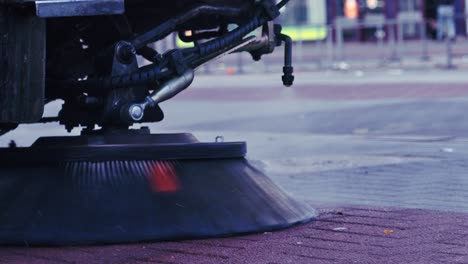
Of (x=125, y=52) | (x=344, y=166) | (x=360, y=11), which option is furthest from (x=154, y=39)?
(x=360, y=11)

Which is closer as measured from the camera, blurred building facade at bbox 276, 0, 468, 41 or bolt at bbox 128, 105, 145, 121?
bolt at bbox 128, 105, 145, 121

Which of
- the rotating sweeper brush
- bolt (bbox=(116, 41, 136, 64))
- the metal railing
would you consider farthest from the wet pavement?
the metal railing

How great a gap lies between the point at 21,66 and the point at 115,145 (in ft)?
1.93

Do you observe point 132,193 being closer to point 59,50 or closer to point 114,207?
point 114,207

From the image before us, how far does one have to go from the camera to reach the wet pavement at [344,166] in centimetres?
528

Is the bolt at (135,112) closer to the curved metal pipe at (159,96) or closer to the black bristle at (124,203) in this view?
the curved metal pipe at (159,96)

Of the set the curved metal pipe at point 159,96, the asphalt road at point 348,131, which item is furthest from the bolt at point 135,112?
the asphalt road at point 348,131

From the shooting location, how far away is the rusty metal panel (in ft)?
17.7

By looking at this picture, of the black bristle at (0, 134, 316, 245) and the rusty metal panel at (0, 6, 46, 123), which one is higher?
the rusty metal panel at (0, 6, 46, 123)

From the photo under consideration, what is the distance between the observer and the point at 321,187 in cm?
789

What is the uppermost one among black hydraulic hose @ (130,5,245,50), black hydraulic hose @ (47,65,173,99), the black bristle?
black hydraulic hose @ (130,5,245,50)

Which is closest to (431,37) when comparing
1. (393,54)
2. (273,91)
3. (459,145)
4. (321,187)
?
(393,54)

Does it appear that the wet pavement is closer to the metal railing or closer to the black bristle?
the black bristle

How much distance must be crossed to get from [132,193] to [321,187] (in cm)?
245
